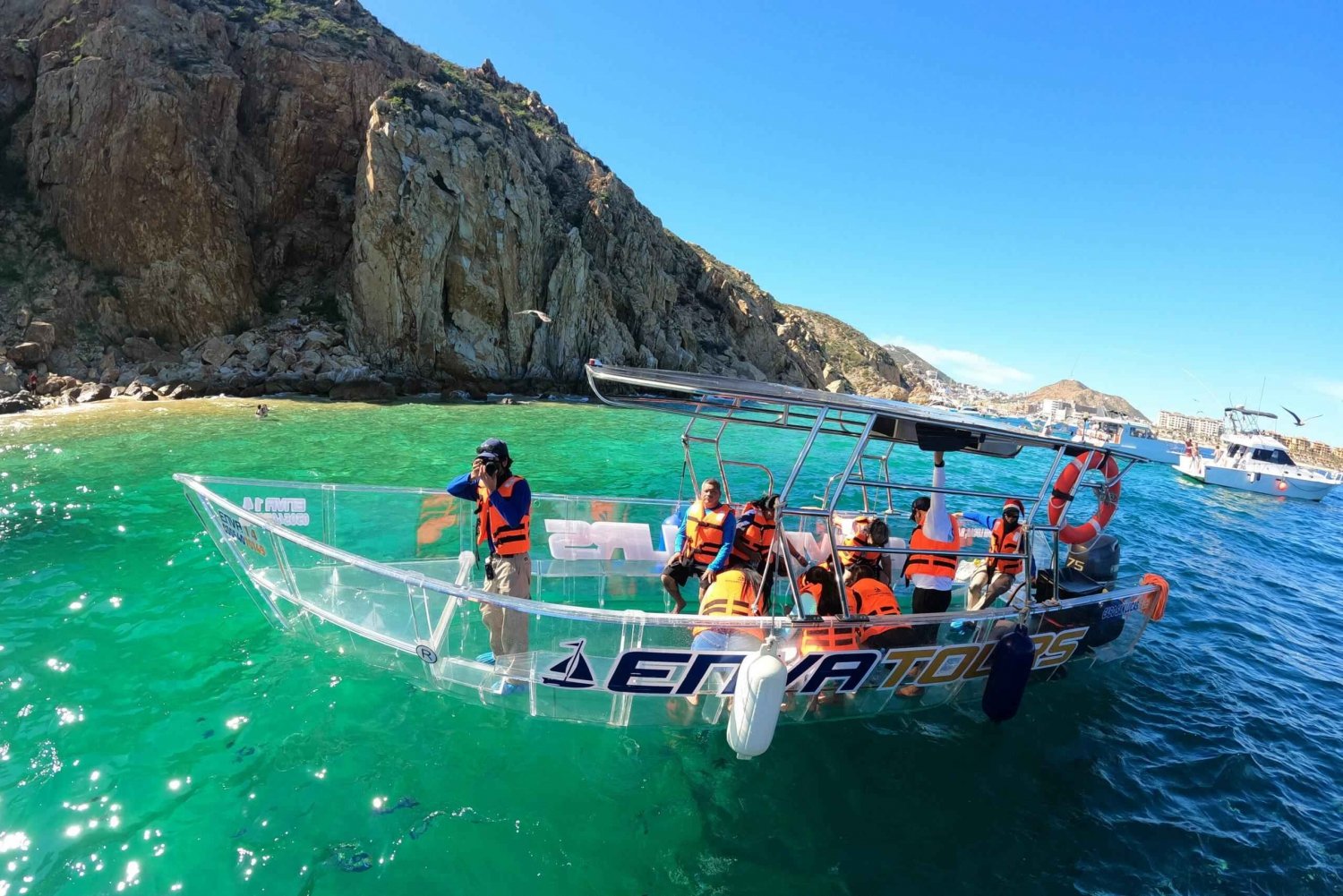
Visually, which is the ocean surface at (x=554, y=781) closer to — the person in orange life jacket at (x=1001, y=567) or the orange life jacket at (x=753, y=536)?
the person in orange life jacket at (x=1001, y=567)

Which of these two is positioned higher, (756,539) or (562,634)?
(756,539)

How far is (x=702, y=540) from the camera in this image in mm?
6652

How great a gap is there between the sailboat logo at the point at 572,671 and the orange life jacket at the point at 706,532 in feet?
7.61

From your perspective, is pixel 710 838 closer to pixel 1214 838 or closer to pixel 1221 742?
pixel 1214 838

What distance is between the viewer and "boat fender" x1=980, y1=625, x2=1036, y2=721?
519 cm

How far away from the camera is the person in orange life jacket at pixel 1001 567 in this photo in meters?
6.80

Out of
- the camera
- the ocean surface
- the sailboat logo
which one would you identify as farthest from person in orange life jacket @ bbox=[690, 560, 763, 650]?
the camera

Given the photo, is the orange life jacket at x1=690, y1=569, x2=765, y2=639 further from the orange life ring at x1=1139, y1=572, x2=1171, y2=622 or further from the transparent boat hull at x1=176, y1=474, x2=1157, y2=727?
the orange life ring at x1=1139, y1=572, x2=1171, y2=622

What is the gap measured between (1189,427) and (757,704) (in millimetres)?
90291

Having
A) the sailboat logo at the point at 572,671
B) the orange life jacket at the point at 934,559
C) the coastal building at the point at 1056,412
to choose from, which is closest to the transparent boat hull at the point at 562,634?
the sailboat logo at the point at 572,671

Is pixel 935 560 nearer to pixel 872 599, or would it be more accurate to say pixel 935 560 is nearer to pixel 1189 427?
pixel 872 599

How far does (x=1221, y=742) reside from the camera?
6254 mm

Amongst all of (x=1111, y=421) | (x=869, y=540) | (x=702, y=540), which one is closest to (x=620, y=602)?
(x=702, y=540)

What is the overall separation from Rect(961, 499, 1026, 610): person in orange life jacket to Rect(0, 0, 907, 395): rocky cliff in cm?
3134
